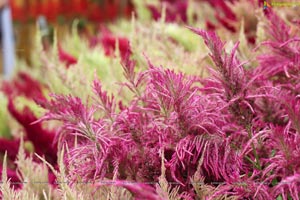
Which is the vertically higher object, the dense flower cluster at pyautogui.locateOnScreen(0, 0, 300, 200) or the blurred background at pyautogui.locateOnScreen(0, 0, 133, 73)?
the blurred background at pyautogui.locateOnScreen(0, 0, 133, 73)

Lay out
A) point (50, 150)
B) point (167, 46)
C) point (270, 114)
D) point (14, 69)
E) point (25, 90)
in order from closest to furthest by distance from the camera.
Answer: point (270, 114), point (50, 150), point (167, 46), point (25, 90), point (14, 69)

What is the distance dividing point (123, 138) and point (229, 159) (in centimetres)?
10

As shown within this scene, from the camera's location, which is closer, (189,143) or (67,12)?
(189,143)

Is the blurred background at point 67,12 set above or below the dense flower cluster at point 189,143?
above

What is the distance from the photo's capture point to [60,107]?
68 cm

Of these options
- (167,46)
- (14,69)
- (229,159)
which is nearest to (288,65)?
(229,159)

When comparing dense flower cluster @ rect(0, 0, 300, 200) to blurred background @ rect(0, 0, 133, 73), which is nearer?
dense flower cluster @ rect(0, 0, 300, 200)

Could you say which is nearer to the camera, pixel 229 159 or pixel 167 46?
pixel 229 159

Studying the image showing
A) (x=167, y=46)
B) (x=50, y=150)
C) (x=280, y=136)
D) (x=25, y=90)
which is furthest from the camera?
(x=25, y=90)

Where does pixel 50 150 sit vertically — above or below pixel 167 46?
below

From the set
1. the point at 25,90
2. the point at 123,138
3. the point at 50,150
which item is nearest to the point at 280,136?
the point at 123,138

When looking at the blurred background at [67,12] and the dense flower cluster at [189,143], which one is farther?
the blurred background at [67,12]

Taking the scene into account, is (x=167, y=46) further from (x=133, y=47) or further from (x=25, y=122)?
(x=25, y=122)

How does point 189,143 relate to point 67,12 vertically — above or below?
below
